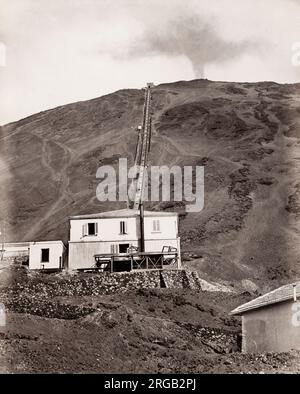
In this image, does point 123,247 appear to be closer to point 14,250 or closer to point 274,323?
point 14,250

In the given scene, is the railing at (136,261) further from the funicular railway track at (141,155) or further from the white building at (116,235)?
the funicular railway track at (141,155)

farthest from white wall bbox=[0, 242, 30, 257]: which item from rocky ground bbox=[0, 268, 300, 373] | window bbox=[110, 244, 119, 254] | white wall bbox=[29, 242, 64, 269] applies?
rocky ground bbox=[0, 268, 300, 373]

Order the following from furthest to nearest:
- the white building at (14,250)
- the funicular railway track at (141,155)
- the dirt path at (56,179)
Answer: the funicular railway track at (141,155), the dirt path at (56,179), the white building at (14,250)

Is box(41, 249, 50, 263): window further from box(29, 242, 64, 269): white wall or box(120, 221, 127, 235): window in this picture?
box(120, 221, 127, 235): window

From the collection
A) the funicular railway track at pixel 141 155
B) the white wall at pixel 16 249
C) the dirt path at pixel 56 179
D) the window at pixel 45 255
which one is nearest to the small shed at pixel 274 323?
the window at pixel 45 255
